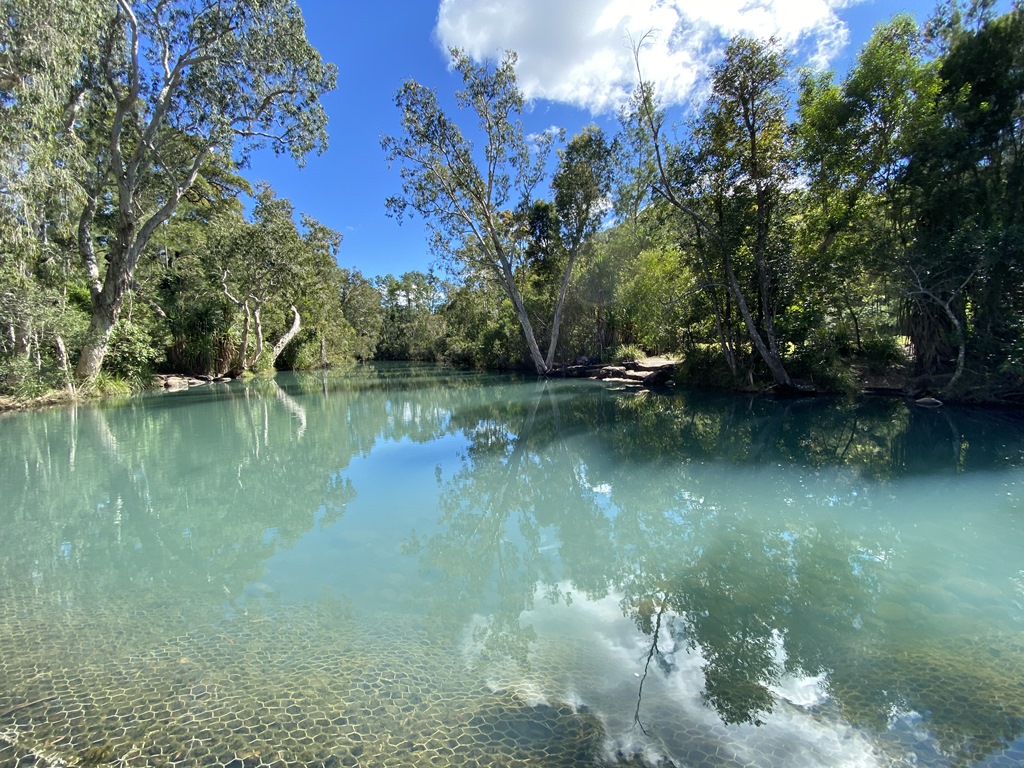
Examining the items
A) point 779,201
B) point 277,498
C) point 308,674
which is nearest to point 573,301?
point 779,201

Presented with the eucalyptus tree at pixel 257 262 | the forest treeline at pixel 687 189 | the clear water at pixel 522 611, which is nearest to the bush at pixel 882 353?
the forest treeline at pixel 687 189

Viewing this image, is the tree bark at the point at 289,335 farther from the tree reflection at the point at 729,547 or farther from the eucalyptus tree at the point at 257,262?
the tree reflection at the point at 729,547

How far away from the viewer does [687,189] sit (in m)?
15.3

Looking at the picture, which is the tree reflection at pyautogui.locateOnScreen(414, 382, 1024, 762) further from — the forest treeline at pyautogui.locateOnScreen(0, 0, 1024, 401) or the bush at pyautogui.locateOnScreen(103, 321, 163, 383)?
the bush at pyautogui.locateOnScreen(103, 321, 163, 383)

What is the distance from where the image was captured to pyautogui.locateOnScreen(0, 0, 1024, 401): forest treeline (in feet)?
37.6

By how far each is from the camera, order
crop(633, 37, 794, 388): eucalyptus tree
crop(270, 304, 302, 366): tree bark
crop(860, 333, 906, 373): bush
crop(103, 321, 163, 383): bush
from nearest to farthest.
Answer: crop(633, 37, 794, 388): eucalyptus tree
crop(860, 333, 906, 373): bush
crop(103, 321, 163, 383): bush
crop(270, 304, 302, 366): tree bark

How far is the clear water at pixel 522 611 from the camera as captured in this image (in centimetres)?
235

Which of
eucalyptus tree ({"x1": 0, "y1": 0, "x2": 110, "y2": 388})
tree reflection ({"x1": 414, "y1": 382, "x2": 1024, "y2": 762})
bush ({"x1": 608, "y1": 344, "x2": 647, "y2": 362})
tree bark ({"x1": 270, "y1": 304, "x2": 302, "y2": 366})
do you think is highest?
eucalyptus tree ({"x1": 0, "y1": 0, "x2": 110, "y2": 388})

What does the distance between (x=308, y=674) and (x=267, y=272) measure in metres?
25.4

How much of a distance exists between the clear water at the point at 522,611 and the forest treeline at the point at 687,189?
673 centimetres

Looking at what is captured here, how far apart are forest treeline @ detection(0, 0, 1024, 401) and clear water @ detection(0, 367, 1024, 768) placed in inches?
265

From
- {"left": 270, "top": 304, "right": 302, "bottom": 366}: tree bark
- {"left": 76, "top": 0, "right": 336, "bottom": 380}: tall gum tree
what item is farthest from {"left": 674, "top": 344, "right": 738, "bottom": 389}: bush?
{"left": 270, "top": 304, "right": 302, "bottom": 366}: tree bark

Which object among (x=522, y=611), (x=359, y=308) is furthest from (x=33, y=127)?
(x=359, y=308)

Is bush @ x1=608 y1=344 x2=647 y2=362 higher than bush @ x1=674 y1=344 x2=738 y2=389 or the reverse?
higher
